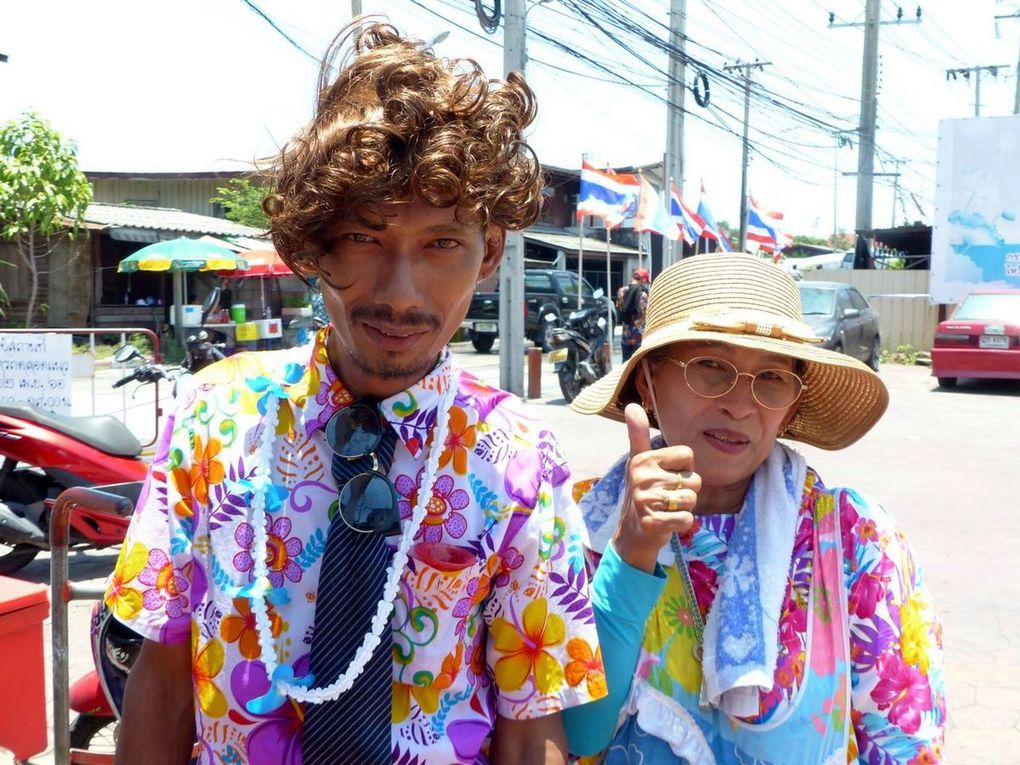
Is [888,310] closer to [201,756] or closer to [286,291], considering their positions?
[286,291]

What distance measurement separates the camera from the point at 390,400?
4.40ft

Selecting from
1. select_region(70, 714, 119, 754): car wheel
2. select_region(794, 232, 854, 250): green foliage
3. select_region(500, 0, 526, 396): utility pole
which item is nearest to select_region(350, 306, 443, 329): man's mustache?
select_region(70, 714, 119, 754): car wheel

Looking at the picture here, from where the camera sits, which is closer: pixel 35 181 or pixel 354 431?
pixel 354 431

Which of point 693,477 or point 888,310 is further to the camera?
point 888,310

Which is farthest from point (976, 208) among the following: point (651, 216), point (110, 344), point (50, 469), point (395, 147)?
point (395, 147)

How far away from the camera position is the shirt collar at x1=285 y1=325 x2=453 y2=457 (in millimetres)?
1340

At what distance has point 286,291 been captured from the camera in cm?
2286

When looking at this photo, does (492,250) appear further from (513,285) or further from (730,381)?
(513,285)

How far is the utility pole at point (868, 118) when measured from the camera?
2383 cm

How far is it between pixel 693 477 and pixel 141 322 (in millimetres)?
20844

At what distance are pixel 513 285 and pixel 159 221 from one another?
11.8 meters

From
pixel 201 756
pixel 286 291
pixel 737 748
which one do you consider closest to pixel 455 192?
pixel 201 756

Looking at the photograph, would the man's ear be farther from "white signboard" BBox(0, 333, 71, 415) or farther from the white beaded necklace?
"white signboard" BBox(0, 333, 71, 415)

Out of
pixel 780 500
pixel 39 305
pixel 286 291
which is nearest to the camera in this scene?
pixel 780 500
